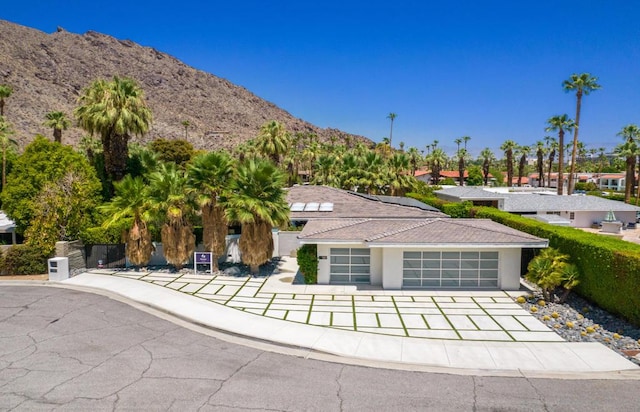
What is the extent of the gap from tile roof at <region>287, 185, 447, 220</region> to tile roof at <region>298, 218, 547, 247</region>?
4996mm

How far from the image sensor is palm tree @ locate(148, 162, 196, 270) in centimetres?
2192

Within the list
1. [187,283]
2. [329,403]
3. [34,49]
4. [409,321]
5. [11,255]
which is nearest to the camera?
[329,403]

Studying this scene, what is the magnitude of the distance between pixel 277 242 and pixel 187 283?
7305 millimetres

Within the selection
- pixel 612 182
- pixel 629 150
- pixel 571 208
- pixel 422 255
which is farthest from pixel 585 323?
pixel 612 182

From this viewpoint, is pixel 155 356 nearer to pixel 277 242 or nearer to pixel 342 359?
pixel 342 359

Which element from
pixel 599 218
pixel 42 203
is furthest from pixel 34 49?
pixel 599 218

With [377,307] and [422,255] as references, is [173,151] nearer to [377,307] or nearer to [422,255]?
[422,255]

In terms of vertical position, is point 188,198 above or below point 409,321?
above

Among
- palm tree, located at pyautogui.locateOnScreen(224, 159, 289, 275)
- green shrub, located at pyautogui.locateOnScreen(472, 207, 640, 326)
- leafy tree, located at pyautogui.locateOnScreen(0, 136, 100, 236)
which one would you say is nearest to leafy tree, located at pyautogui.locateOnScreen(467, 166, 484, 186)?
green shrub, located at pyautogui.locateOnScreen(472, 207, 640, 326)

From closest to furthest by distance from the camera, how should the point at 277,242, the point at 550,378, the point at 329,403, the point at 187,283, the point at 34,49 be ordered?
the point at 329,403 → the point at 550,378 → the point at 187,283 → the point at 277,242 → the point at 34,49

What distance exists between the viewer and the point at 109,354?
12172 mm

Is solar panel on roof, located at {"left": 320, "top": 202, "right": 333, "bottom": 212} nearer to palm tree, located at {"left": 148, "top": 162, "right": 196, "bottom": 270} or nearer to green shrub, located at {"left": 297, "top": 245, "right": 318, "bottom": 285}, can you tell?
green shrub, located at {"left": 297, "top": 245, "right": 318, "bottom": 285}

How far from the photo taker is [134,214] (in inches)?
880

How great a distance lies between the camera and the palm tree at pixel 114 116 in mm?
28391
